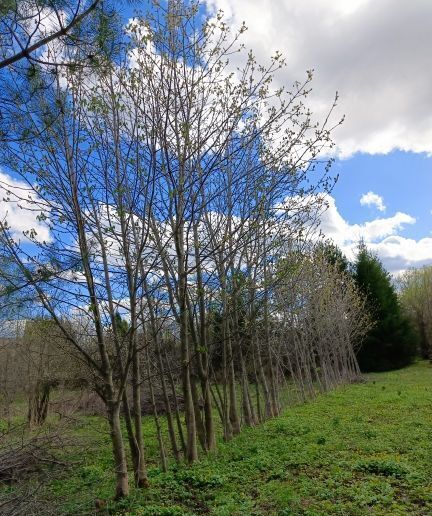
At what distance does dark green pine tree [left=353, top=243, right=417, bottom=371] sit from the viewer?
110 ft

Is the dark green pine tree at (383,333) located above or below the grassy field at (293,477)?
above

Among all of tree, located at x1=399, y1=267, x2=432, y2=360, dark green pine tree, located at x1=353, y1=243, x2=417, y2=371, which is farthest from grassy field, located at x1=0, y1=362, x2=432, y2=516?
tree, located at x1=399, y1=267, x2=432, y2=360

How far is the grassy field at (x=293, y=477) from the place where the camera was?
5.22 meters

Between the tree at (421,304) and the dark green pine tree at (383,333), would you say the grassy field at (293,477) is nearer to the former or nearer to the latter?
the dark green pine tree at (383,333)

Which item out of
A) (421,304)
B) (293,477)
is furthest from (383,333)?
(293,477)

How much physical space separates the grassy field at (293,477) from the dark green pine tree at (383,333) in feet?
78.4

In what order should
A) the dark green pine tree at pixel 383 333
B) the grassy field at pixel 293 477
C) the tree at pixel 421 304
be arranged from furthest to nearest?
the tree at pixel 421 304 < the dark green pine tree at pixel 383 333 < the grassy field at pixel 293 477

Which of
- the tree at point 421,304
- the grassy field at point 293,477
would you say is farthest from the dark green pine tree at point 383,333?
the grassy field at point 293,477

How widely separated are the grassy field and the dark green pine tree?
78.4 ft

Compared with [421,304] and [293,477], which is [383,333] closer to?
[421,304]

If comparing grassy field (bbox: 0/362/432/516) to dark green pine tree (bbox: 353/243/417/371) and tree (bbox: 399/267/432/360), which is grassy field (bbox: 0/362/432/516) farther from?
tree (bbox: 399/267/432/360)

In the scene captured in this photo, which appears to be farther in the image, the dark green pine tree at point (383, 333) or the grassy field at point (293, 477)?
the dark green pine tree at point (383, 333)

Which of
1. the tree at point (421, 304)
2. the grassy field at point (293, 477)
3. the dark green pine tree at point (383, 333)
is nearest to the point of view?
the grassy field at point (293, 477)

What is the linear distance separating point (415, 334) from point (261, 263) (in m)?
30.2
